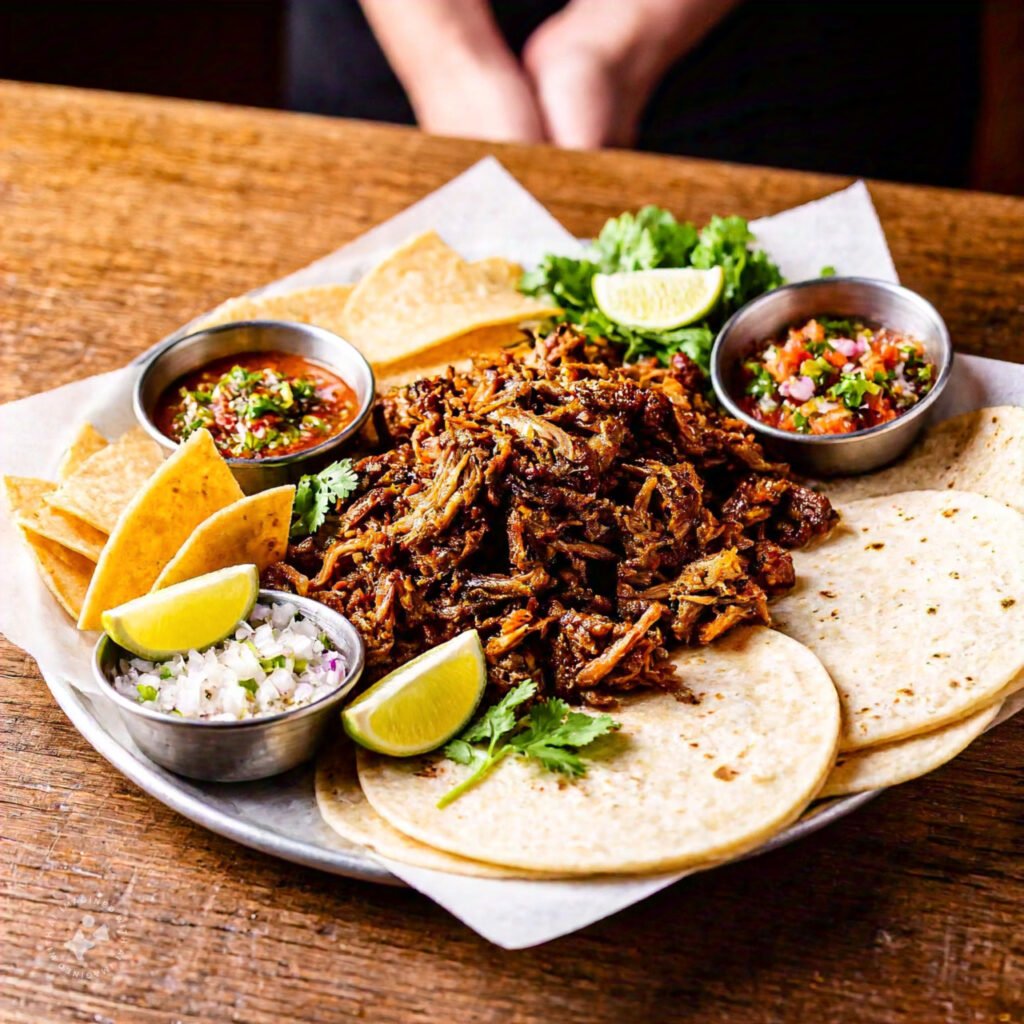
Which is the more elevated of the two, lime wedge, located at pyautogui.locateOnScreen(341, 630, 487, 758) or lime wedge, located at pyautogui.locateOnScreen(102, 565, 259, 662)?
lime wedge, located at pyautogui.locateOnScreen(102, 565, 259, 662)

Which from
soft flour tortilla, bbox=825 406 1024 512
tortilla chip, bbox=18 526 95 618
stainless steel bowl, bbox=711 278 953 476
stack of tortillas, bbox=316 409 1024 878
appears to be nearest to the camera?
stack of tortillas, bbox=316 409 1024 878

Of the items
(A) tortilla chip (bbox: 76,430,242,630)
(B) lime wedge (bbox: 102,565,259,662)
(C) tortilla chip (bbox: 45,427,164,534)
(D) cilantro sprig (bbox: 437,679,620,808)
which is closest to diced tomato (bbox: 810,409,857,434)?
(D) cilantro sprig (bbox: 437,679,620,808)

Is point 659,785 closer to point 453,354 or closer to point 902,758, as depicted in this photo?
point 902,758

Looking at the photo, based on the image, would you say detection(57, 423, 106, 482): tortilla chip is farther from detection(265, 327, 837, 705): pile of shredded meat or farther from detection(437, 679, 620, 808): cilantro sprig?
detection(437, 679, 620, 808): cilantro sprig

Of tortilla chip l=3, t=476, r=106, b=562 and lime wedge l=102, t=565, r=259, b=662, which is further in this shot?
tortilla chip l=3, t=476, r=106, b=562

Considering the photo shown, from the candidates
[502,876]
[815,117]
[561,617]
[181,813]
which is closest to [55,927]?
[181,813]

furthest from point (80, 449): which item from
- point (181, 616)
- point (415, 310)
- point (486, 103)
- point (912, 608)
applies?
point (486, 103)
